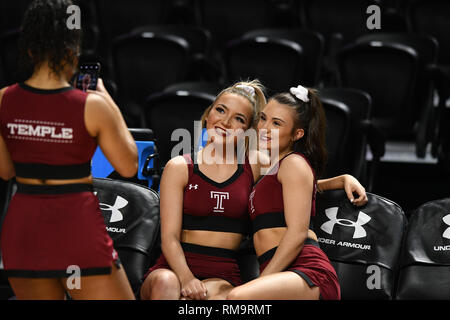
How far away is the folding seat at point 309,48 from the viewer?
190 inches

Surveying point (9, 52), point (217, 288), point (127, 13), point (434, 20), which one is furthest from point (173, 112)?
point (434, 20)

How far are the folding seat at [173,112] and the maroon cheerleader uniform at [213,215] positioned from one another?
110 cm

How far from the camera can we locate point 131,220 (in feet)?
9.77

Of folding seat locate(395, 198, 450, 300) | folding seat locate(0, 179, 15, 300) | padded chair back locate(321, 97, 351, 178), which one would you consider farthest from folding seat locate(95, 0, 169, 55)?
folding seat locate(395, 198, 450, 300)

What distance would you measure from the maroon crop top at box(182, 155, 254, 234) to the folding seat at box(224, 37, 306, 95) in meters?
1.80

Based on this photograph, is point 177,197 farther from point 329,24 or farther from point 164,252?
point 329,24

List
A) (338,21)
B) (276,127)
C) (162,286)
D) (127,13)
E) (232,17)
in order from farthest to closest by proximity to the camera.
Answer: (127,13)
(232,17)
(338,21)
(276,127)
(162,286)

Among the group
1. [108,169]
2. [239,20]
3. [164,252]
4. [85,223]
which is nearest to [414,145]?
[239,20]

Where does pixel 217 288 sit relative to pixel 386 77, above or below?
below

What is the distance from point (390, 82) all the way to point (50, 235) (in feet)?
9.65

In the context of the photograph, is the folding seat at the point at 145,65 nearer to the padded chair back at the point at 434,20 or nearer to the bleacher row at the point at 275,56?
the bleacher row at the point at 275,56

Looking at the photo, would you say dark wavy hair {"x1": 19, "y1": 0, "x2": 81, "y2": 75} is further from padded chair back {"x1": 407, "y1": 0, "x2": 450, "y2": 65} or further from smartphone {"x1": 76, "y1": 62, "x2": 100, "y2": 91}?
padded chair back {"x1": 407, "y1": 0, "x2": 450, "y2": 65}

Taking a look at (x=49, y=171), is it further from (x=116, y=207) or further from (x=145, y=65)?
(x=145, y=65)

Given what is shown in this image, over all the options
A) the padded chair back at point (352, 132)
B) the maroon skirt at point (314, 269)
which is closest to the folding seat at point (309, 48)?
the padded chair back at point (352, 132)
